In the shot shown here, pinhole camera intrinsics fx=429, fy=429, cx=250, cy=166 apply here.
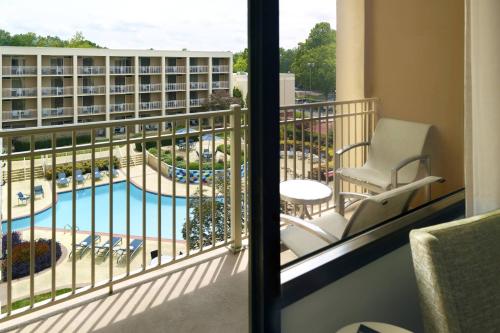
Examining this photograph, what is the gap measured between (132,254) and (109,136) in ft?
2.42

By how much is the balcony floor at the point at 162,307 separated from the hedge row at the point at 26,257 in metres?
0.23

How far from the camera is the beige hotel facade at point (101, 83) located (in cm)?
222

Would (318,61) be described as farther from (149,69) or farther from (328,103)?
(149,69)

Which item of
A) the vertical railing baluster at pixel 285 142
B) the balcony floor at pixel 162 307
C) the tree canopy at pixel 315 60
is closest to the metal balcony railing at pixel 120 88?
the balcony floor at pixel 162 307

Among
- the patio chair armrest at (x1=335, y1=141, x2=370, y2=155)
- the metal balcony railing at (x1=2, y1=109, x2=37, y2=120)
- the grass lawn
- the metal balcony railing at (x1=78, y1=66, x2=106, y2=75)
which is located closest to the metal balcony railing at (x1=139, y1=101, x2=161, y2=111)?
the metal balcony railing at (x1=78, y1=66, x2=106, y2=75)

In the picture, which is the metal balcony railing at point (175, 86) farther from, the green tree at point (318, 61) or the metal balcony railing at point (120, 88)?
the green tree at point (318, 61)

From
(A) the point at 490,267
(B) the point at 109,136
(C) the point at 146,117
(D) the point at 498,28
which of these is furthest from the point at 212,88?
(A) the point at 490,267

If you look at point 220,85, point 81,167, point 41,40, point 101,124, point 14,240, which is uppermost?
point 41,40

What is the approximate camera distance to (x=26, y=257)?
88.7 inches

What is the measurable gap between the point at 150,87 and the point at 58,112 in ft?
1.84

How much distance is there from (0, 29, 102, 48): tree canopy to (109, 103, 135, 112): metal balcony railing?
403 mm

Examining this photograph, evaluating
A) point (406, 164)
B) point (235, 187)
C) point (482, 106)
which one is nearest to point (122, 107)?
point (235, 187)

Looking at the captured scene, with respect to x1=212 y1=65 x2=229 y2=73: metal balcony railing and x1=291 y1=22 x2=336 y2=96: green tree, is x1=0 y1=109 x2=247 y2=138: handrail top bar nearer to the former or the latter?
x1=212 y1=65 x2=229 y2=73: metal balcony railing

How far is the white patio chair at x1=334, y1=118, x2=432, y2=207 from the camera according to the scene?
1.84 metres
